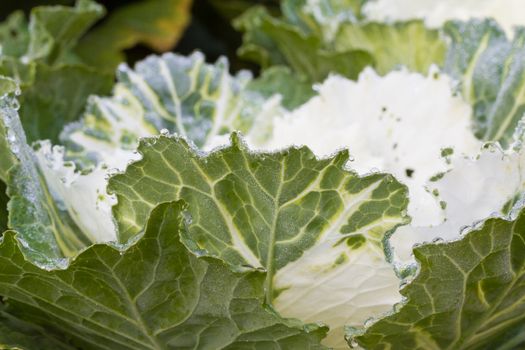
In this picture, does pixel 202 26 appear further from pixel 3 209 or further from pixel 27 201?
pixel 27 201

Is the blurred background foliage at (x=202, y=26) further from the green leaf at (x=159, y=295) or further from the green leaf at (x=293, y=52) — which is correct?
the green leaf at (x=159, y=295)

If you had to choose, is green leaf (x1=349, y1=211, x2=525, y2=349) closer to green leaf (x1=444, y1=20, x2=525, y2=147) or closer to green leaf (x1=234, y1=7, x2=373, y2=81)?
green leaf (x1=444, y1=20, x2=525, y2=147)

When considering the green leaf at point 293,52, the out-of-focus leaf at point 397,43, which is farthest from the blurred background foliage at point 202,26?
the out-of-focus leaf at point 397,43

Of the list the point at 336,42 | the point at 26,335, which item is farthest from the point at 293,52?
the point at 26,335

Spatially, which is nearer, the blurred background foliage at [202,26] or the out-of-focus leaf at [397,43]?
the out-of-focus leaf at [397,43]

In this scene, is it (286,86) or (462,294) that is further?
(286,86)

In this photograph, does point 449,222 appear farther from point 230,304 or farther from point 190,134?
point 190,134

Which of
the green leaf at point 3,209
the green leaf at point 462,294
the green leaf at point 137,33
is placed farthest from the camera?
the green leaf at point 137,33
